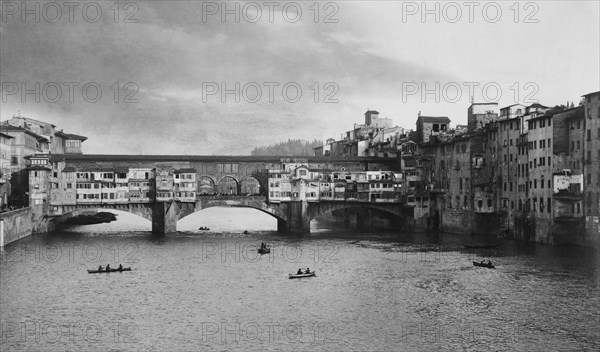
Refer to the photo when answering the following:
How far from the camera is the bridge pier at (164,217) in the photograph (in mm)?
91938

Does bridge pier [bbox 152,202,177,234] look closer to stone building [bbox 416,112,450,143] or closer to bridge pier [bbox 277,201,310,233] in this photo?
bridge pier [bbox 277,201,310,233]

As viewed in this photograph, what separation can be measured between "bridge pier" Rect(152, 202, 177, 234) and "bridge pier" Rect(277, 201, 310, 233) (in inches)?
667

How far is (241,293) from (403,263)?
A: 20414 millimetres

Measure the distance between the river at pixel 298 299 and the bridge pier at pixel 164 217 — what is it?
16597 millimetres

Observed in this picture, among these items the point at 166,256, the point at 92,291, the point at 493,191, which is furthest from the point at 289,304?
the point at 493,191

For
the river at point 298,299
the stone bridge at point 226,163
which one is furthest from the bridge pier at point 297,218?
the river at point 298,299

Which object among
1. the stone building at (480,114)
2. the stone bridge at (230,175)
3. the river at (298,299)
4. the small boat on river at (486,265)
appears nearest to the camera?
the river at (298,299)

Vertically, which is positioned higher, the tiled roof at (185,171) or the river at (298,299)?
the tiled roof at (185,171)

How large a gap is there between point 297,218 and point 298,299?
1922 inches

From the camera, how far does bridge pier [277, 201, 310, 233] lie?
94.8 metres

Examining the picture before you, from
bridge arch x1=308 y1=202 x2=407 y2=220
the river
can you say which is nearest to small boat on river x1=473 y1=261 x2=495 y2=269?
the river

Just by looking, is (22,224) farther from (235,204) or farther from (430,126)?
(430,126)

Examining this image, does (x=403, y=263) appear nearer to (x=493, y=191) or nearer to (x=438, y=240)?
(x=438, y=240)

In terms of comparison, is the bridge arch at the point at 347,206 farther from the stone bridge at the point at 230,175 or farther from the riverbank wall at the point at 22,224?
the riverbank wall at the point at 22,224
